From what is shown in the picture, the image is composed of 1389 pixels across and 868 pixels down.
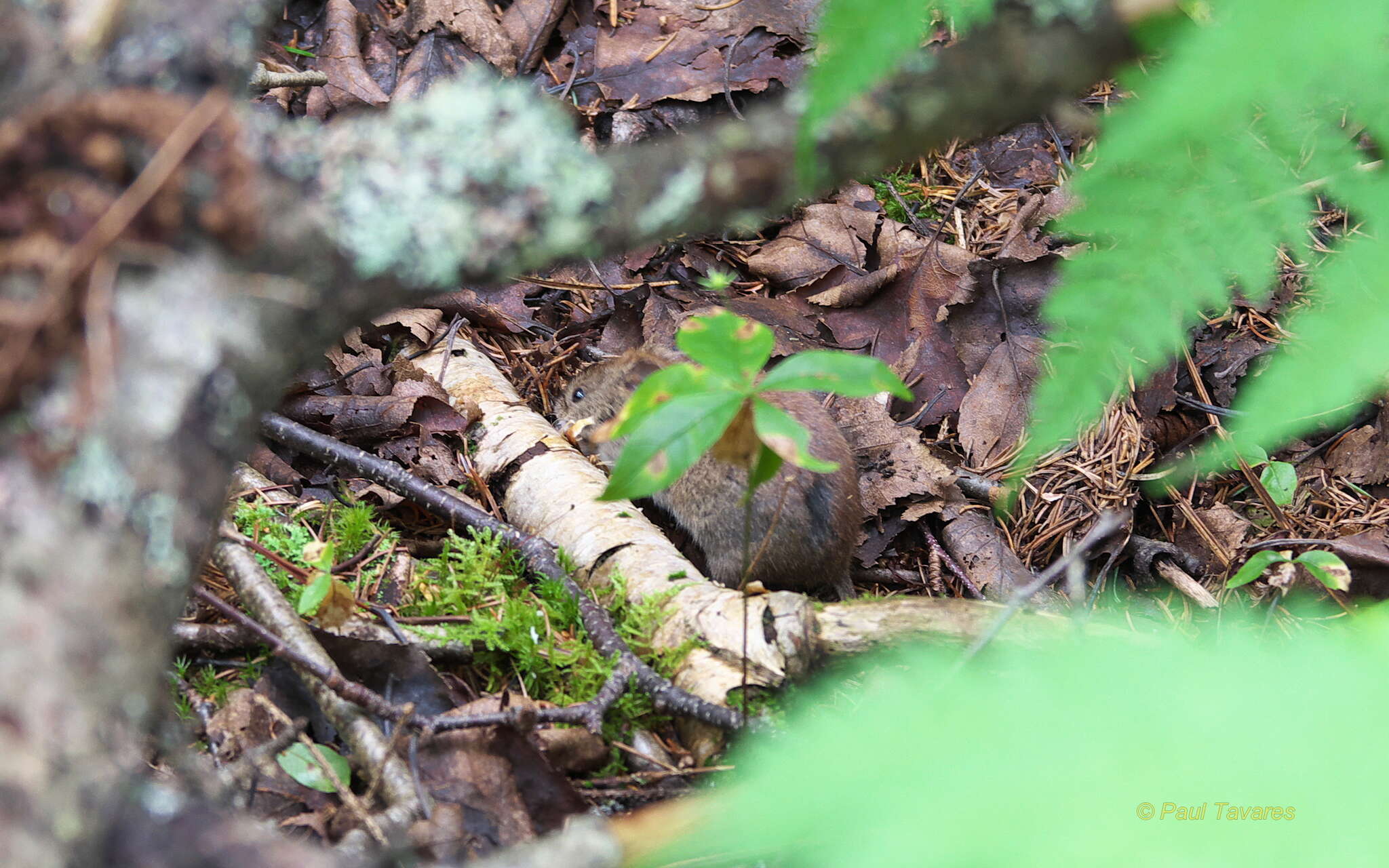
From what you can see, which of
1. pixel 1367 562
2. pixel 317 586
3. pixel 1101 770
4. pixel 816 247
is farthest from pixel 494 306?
pixel 1101 770

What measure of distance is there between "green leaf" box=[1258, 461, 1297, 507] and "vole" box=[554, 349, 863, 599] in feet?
5.75

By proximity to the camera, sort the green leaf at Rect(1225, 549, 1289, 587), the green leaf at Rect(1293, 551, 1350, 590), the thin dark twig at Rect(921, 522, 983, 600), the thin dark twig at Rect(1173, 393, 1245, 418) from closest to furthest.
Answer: the green leaf at Rect(1293, 551, 1350, 590), the green leaf at Rect(1225, 549, 1289, 587), the thin dark twig at Rect(921, 522, 983, 600), the thin dark twig at Rect(1173, 393, 1245, 418)

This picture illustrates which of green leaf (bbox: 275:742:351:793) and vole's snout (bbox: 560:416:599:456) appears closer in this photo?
green leaf (bbox: 275:742:351:793)

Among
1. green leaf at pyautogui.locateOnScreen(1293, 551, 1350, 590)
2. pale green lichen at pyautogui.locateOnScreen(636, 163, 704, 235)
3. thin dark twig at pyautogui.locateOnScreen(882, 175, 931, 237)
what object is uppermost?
pale green lichen at pyautogui.locateOnScreen(636, 163, 704, 235)

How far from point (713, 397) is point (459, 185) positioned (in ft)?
2.14

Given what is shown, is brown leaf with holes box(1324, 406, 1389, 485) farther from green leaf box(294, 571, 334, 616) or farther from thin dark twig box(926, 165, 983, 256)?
green leaf box(294, 571, 334, 616)

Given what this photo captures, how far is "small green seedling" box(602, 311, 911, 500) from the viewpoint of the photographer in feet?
5.76

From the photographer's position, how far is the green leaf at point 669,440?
1.74 m

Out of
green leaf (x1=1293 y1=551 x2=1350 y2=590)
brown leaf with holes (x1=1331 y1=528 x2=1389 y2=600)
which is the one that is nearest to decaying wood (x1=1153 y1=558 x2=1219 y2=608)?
brown leaf with holes (x1=1331 y1=528 x2=1389 y2=600)

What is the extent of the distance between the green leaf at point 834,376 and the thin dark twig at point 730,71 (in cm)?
348

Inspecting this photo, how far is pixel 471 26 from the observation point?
521cm

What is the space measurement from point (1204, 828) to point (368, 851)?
5.43ft

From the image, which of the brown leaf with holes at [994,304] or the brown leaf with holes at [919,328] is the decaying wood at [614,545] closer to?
the brown leaf with holes at [919,328]

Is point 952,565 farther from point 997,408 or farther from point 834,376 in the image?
point 834,376
